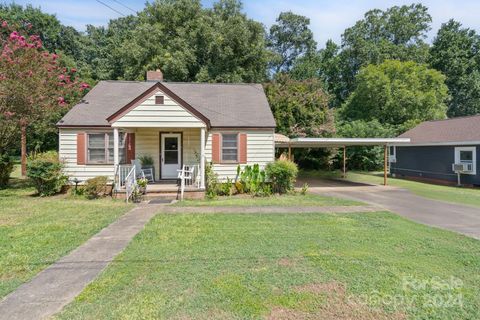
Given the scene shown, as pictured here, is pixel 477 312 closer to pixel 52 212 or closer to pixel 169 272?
pixel 169 272

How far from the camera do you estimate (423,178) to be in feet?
67.6

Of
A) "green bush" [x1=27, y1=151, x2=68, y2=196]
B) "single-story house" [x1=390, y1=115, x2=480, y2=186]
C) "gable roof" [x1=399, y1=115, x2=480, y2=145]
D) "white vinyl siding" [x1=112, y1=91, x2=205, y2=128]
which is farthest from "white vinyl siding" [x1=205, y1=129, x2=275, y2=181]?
"gable roof" [x1=399, y1=115, x2=480, y2=145]

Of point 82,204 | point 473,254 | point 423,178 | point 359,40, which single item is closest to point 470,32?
point 359,40

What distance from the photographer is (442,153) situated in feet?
62.5

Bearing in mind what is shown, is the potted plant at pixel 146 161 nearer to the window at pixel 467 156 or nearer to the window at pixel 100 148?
the window at pixel 100 148

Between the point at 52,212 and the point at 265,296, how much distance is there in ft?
24.9

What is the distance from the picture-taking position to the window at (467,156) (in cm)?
1684

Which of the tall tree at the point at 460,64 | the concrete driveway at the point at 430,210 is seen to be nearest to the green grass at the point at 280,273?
the concrete driveway at the point at 430,210

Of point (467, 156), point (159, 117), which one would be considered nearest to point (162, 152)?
point (159, 117)

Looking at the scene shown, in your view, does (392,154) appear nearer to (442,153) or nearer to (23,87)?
(442,153)

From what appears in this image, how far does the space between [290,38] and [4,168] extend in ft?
117

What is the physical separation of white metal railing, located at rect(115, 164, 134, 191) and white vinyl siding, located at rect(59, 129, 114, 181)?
852 millimetres

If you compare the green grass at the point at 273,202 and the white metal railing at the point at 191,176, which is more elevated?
the white metal railing at the point at 191,176

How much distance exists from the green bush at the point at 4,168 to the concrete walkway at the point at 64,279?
1026 centimetres
